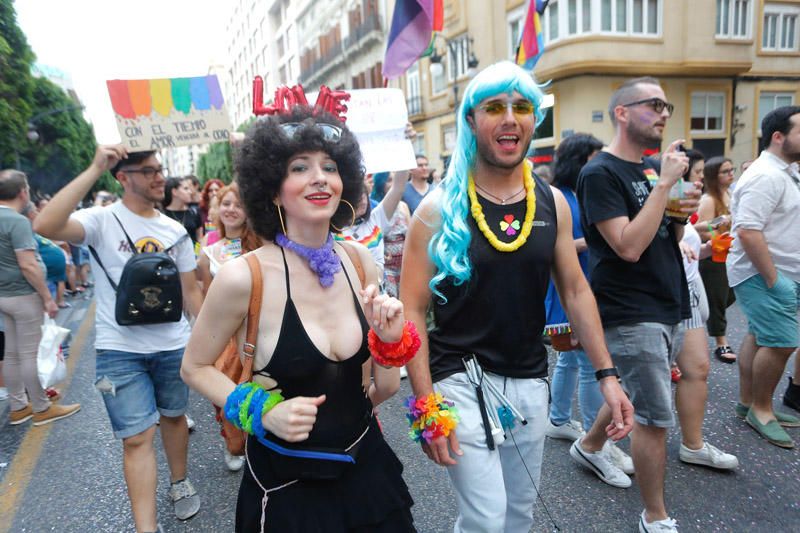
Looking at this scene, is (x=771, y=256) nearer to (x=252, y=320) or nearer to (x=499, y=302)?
(x=499, y=302)

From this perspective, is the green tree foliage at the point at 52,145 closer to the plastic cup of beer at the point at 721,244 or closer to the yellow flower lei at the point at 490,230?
the plastic cup of beer at the point at 721,244

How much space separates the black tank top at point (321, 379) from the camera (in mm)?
1513

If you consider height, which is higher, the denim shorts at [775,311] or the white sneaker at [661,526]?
the denim shorts at [775,311]

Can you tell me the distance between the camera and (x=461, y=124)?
1950mm

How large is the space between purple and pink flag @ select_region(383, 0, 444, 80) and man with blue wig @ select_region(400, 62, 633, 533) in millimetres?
1873

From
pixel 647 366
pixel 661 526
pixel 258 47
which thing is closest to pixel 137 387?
pixel 647 366

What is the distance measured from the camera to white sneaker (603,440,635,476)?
117 inches

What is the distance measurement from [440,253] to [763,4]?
78.3ft

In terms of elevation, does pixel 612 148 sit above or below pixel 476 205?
above

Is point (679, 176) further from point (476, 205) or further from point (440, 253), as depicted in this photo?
point (440, 253)

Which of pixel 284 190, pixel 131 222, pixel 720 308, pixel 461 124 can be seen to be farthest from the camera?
pixel 720 308

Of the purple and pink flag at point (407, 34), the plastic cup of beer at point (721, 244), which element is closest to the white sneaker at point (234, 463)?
the purple and pink flag at point (407, 34)

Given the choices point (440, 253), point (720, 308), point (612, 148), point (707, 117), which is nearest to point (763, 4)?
point (707, 117)

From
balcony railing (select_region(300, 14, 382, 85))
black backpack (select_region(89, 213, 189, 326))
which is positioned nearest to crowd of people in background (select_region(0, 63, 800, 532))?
black backpack (select_region(89, 213, 189, 326))
